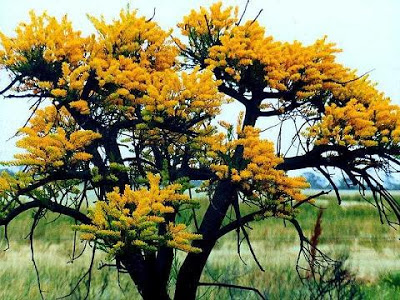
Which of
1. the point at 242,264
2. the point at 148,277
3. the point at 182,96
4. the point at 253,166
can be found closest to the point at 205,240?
the point at 148,277

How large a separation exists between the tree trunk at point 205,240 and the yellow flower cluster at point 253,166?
3.99ft

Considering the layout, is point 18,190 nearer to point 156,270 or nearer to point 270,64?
point 156,270

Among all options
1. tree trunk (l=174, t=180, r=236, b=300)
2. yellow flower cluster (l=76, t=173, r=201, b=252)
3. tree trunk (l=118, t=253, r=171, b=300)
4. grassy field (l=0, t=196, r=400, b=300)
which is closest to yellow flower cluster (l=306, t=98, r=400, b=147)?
tree trunk (l=174, t=180, r=236, b=300)

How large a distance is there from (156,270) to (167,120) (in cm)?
297

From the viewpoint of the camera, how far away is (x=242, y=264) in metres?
20.0

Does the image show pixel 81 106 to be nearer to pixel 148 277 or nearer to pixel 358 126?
pixel 148 277

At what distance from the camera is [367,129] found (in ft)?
36.5

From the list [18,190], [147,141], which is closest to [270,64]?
[147,141]

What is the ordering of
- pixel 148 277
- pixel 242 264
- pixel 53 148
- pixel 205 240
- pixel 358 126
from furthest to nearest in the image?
pixel 242 264 < pixel 205 240 < pixel 148 277 < pixel 358 126 < pixel 53 148

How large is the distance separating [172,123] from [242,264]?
10380mm

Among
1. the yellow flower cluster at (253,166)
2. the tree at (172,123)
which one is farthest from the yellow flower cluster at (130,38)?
the yellow flower cluster at (253,166)

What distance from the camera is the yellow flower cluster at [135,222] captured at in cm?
900

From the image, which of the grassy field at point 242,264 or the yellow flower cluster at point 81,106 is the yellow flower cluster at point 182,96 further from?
the grassy field at point 242,264

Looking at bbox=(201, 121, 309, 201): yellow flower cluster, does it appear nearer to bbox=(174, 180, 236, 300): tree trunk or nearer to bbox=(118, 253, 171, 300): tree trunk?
bbox=(174, 180, 236, 300): tree trunk
